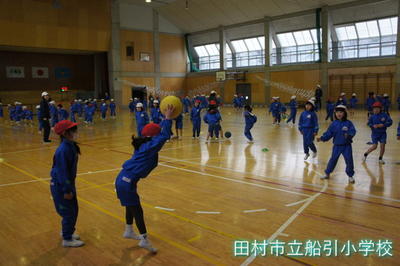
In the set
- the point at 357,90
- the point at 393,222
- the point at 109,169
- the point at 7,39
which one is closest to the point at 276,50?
the point at 357,90

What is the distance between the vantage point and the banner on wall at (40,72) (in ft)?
117

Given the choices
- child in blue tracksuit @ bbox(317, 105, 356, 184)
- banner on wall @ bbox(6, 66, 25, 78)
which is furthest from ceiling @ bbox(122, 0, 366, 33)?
child in blue tracksuit @ bbox(317, 105, 356, 184)

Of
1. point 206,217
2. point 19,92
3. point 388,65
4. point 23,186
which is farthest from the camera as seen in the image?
point 19,92

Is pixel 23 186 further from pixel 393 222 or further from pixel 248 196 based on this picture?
pixel 393 222

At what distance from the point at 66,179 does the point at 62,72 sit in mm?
36966

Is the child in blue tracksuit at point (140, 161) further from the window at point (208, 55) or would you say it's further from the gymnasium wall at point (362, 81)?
the window at point (208, 55)

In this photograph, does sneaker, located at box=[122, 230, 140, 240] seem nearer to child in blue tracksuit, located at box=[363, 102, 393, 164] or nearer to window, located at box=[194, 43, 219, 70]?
child in blue tracksuit, located at box=[363, 102, 393, 164]

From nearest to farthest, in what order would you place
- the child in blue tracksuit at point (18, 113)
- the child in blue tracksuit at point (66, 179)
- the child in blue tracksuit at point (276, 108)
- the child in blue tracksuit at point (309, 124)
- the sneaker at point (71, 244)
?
the child in blue tracksuit at point (66, 179)
the sneaker at point (71, 244)
the child in blue tracksuit at point (309, 124)
the child in blue tracksuit at point (276, 108)
the child in blue tracksuit at point (18, 113)

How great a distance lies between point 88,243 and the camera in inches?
182

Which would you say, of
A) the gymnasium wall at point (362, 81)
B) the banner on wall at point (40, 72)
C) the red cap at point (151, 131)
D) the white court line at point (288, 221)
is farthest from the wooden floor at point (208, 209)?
the banner on wall at point (40, 72)

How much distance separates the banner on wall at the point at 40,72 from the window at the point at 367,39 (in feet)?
96.9

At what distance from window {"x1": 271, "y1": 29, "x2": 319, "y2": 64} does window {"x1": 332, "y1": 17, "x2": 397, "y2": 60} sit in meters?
1.99

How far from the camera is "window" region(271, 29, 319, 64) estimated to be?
31.7 meters

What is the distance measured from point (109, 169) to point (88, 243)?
4553 millimetres
